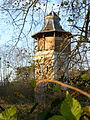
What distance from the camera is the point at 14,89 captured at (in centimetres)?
743

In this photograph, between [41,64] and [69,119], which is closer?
[69,119]

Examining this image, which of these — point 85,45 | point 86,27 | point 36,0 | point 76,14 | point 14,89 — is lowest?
point 14,89

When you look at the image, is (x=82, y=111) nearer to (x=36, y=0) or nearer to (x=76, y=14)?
(x=76, y=14)

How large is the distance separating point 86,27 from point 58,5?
3.61 ft

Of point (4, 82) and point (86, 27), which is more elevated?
point (86, 27)

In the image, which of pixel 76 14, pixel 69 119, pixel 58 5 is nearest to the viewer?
pixel 69 119

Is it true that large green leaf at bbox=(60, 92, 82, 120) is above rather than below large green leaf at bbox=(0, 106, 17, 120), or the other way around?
above

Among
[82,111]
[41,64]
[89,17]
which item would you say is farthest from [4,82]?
[82,111]

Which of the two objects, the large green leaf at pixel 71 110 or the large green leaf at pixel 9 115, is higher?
the large green leaf at pixel 71 110

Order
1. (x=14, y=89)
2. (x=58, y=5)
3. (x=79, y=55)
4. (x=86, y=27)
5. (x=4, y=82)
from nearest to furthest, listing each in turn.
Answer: (x=86, y=27)
(x=79, y=55)
(x=58, y=5)
(x=14, y=89)
(x=4, y=82)

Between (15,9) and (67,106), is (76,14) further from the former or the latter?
(67,106)

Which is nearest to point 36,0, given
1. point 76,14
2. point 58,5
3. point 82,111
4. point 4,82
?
point 58,5

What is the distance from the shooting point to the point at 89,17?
96.5 inches

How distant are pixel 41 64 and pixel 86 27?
1320 millimetres
